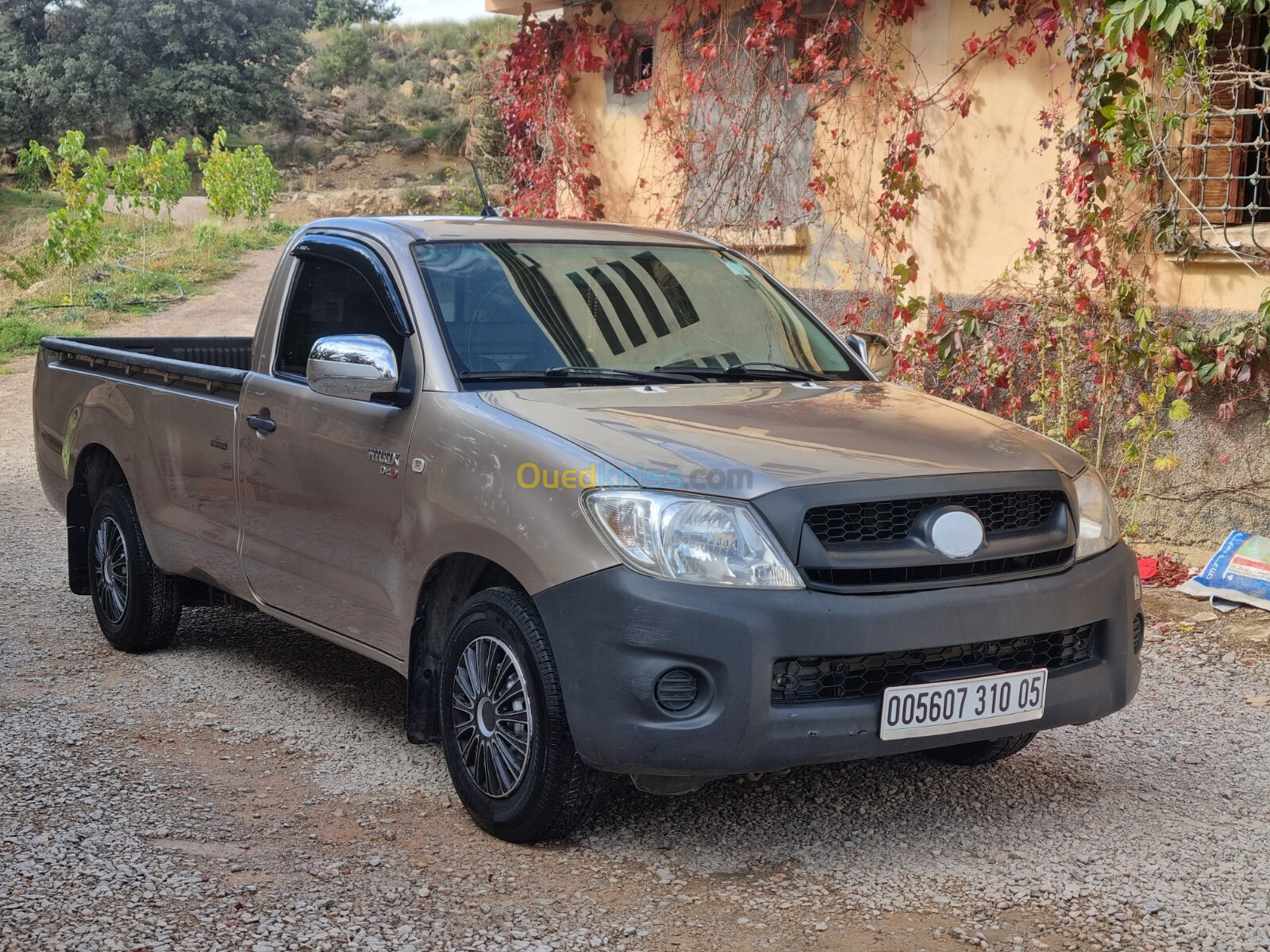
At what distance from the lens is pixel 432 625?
4.20 meters

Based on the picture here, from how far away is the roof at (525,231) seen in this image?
188 inches

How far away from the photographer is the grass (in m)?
19.9

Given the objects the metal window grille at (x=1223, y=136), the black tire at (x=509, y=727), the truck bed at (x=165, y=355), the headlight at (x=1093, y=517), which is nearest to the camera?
the black tire at (x=509, y=727)

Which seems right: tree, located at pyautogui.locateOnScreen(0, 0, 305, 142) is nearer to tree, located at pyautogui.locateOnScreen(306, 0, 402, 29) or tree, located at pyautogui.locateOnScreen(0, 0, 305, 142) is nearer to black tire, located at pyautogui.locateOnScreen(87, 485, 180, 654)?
tree, located at pyautogui.locateOnScreen(306, 0, 402, 29)

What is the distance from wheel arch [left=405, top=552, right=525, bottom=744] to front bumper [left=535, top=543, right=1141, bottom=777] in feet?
1.84

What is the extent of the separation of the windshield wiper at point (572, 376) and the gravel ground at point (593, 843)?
129cm

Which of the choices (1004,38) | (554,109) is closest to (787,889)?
(1004,38)

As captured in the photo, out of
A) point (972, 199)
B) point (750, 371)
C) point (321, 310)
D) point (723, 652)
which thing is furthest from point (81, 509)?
point (972, 199)

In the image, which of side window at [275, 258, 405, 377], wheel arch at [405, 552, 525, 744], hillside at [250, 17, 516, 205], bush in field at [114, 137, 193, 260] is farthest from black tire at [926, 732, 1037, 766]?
hillside at [250, 17, 516, 205]

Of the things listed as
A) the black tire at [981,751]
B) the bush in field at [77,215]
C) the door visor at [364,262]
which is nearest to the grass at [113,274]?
the bush in field at [77,215]

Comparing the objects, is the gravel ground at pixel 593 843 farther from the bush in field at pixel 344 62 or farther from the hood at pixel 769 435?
the bush in field at pixel 344 62

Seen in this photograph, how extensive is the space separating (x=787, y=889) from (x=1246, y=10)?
553 centimetres

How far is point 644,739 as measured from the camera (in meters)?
3.41

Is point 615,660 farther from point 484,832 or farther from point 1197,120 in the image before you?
point 1197,120
